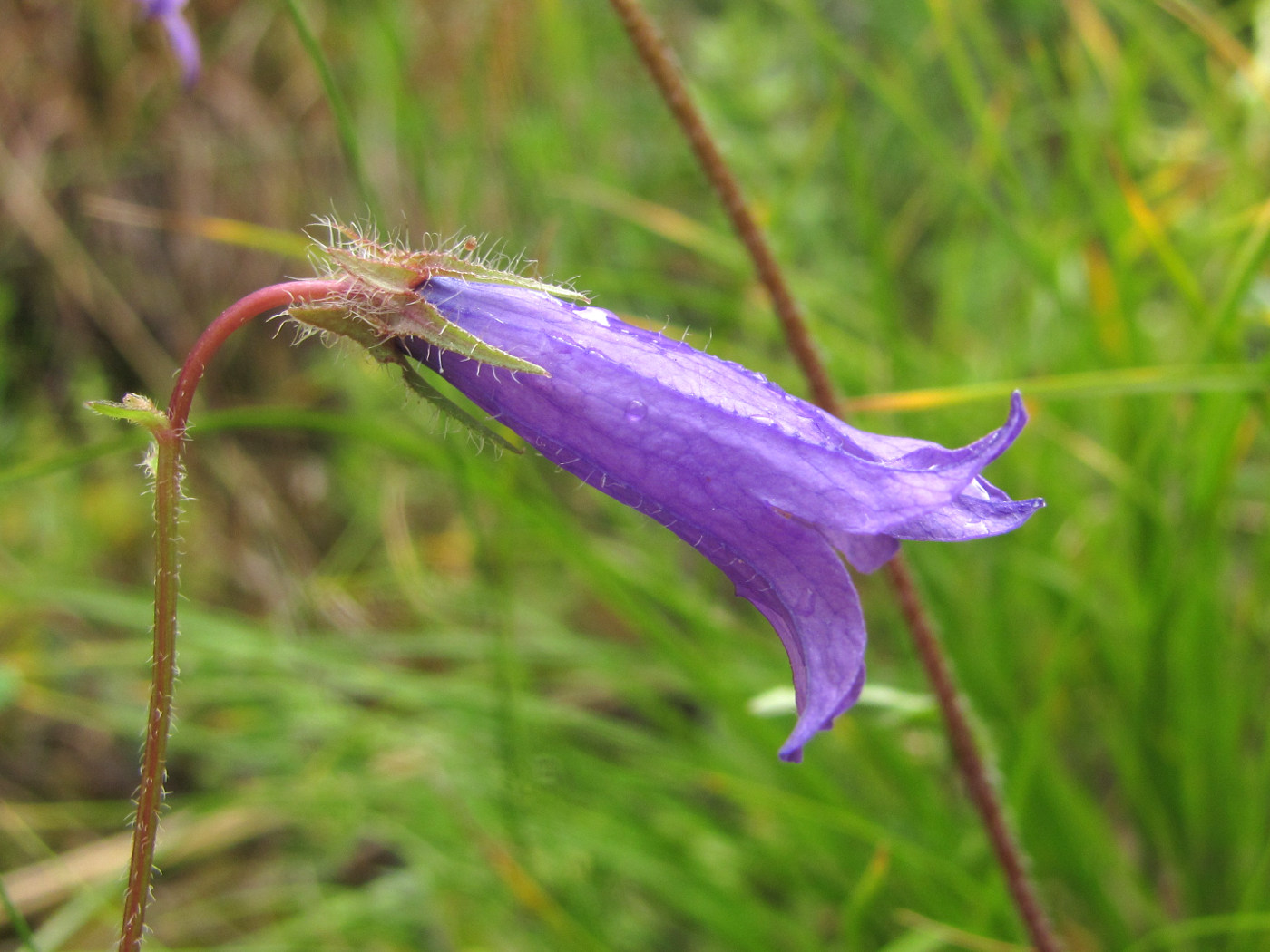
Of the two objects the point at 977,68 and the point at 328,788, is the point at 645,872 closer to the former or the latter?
the point at 328,788

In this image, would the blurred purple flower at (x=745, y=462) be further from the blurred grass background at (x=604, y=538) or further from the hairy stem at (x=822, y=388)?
the hairy stem at (x=822, y=388)

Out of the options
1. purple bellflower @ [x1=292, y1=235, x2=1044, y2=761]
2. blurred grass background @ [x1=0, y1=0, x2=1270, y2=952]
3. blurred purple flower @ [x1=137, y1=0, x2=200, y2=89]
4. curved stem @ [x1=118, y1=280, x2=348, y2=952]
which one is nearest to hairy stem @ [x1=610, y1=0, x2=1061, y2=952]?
blurred grass background @ [x1=0, y1=0, x2=1270, y2=952]

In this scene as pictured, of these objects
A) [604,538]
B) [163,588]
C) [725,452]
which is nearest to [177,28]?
[163,588]

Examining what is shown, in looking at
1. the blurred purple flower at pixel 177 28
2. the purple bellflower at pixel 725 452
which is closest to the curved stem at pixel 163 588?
the purple bellflower at pixel 725 452

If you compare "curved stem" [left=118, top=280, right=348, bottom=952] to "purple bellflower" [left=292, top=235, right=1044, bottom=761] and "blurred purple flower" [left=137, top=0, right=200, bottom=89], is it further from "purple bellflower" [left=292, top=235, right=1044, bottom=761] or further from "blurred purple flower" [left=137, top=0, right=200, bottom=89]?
"blurred purple flower" [left=137, top=0, right=200, bottom=89]

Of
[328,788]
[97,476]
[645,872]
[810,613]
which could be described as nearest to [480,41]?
[97,476]

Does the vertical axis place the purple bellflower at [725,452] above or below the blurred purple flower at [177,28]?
below
